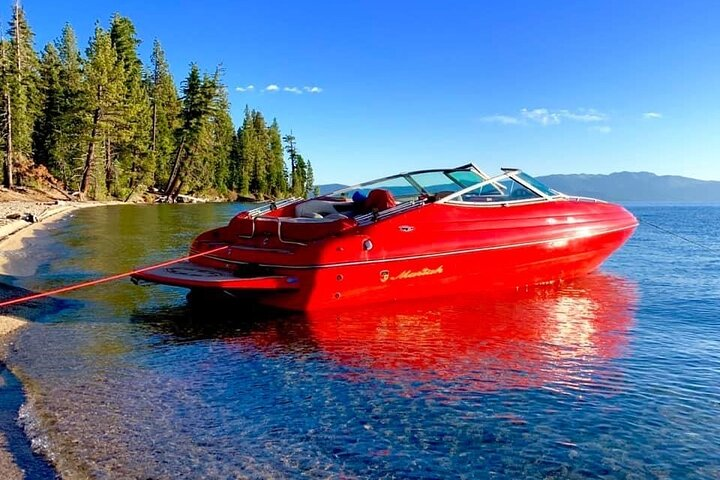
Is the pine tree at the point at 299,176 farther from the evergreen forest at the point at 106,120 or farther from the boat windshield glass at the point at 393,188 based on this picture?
the boat windshield glass at the point at 393,188

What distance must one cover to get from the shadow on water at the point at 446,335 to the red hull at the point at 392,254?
0.32 metres

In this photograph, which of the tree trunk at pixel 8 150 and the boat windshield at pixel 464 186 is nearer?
the boat windshield at pixel 464 186

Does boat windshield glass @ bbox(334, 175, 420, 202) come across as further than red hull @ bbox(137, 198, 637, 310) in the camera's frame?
Yes

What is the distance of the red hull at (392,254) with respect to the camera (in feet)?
26.9

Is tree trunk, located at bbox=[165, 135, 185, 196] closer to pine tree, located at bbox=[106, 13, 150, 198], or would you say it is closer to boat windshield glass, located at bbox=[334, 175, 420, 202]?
pine tree, located at bbox=[106, 13, 150, 198]

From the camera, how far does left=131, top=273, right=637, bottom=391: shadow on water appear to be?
6031 mm

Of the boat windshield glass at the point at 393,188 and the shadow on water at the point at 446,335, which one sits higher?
the boat windshield glass at the point at 393,188

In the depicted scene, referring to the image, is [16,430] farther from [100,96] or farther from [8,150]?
[100,96]

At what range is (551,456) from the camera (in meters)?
4.14

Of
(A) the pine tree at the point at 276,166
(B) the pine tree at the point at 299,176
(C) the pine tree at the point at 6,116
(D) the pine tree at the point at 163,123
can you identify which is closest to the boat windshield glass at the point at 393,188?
(C) the pine tree at the point at 6,116

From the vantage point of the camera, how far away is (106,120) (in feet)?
151

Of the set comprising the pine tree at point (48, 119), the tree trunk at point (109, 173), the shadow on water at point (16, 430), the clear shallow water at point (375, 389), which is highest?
the pine tree at point (48, 119)

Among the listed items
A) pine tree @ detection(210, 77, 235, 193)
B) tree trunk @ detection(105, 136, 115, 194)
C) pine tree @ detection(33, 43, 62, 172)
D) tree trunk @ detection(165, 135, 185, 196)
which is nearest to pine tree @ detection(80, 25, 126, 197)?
tree trunk @ detection(105, 136, 115, 194)

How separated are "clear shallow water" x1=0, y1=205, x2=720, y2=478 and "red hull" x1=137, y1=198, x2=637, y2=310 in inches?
14.7
